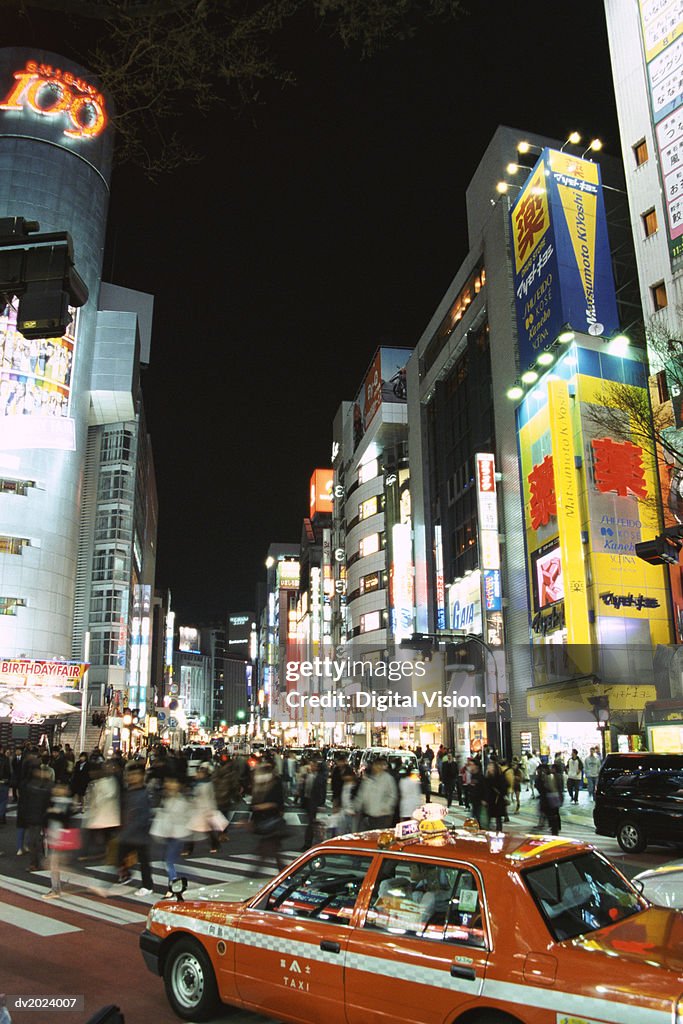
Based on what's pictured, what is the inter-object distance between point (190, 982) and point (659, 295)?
102 ft

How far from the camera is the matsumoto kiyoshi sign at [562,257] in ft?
109

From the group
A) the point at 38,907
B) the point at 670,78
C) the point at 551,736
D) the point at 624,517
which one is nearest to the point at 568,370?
the point at 624,517

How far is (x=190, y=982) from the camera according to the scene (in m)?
5.63

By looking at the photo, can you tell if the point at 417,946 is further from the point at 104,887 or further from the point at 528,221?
the point at 528,221

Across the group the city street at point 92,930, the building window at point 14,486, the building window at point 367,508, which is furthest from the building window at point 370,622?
the city street at point 92,930

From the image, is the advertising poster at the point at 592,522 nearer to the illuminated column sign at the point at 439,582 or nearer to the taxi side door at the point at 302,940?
the illuminated column sign at the point at 439,582

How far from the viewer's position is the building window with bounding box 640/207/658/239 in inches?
1241

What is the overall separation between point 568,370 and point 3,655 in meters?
40.0

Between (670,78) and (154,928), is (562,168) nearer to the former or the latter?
(670,78)

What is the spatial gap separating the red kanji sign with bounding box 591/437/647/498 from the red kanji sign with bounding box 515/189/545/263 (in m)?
11.0

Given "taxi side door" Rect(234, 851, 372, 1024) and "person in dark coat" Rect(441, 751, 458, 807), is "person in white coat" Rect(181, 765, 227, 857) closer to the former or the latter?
"taxi side door" Rect(234, 851, 372, 1024)

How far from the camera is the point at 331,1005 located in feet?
15.4

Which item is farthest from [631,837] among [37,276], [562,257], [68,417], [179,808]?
[68,417]

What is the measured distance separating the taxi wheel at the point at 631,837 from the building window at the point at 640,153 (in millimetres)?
28052
